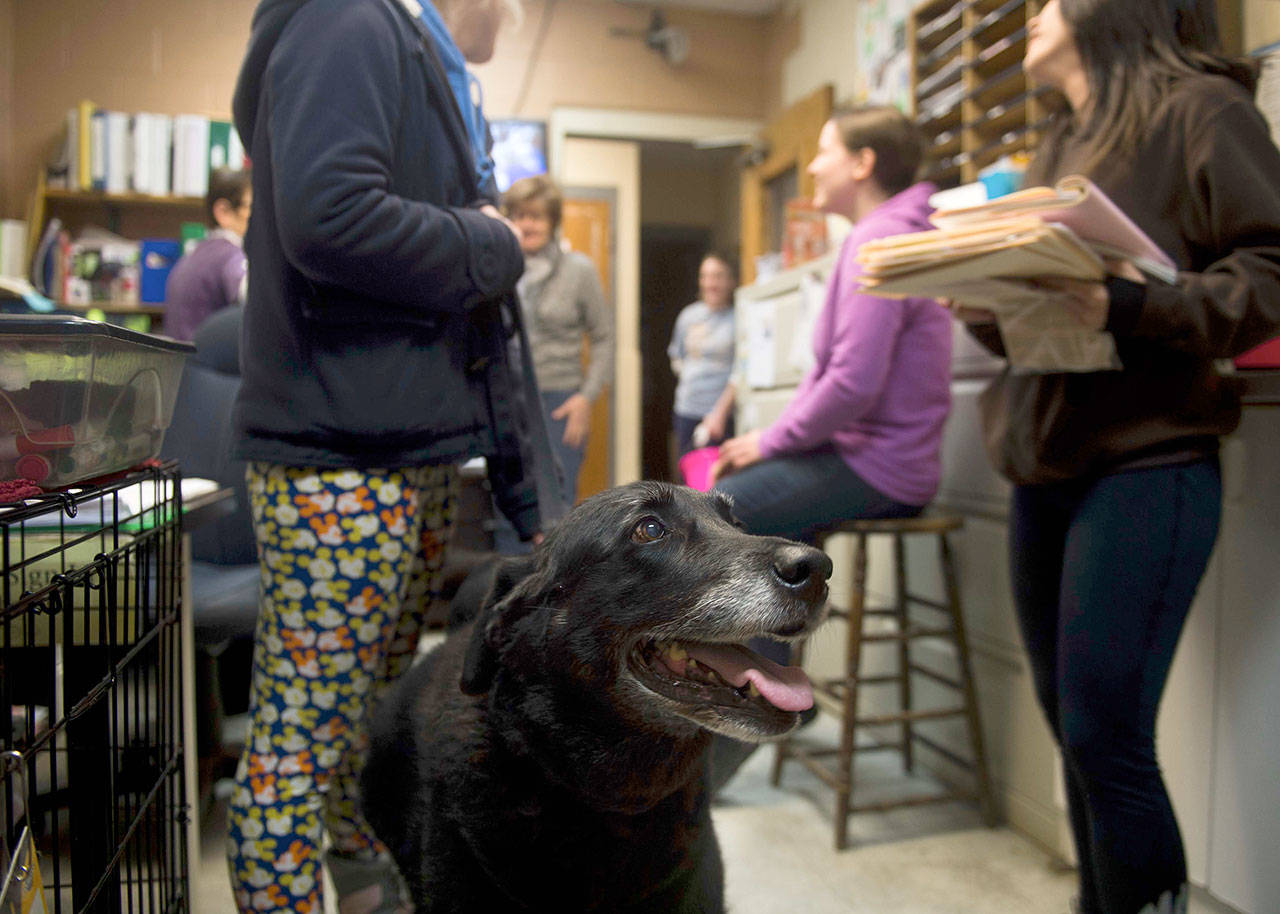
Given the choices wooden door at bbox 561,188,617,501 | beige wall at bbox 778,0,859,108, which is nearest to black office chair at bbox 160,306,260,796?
beige wall at bbox 778,0,859,108

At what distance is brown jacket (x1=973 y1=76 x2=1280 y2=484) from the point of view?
38.3 inches

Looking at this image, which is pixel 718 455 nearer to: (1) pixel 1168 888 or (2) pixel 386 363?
(2) pixel 386 363

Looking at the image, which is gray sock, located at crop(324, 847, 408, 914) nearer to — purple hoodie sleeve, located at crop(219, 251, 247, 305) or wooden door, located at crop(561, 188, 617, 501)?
purple hoodie sleeve, located at crop(219, 251, 247, 305)

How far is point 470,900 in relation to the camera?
88 centimetres

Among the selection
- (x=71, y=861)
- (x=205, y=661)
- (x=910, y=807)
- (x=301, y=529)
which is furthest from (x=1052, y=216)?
(x=205, y=661)

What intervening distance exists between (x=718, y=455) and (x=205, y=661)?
4.14 feet

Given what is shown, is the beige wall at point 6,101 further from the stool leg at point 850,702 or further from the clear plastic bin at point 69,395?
the stool leg at point 850,702

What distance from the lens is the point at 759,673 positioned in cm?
73

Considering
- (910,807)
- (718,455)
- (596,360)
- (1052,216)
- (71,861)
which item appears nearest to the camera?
(71,861)

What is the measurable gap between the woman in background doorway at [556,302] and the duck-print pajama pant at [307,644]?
133 centimetres

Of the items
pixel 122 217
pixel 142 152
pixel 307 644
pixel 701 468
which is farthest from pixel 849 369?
pixel 122 217

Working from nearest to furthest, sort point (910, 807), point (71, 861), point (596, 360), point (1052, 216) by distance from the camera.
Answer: point (71, 861)
point (1052, 216)
point (910, 807)
point (596, 360)

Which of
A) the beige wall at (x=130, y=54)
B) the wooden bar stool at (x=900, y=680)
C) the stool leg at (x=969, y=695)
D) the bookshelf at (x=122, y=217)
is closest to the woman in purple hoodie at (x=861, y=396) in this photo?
the wooden bar stool at (x=900, y=680)

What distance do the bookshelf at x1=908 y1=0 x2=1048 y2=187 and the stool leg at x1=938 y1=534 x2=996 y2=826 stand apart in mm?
1382
